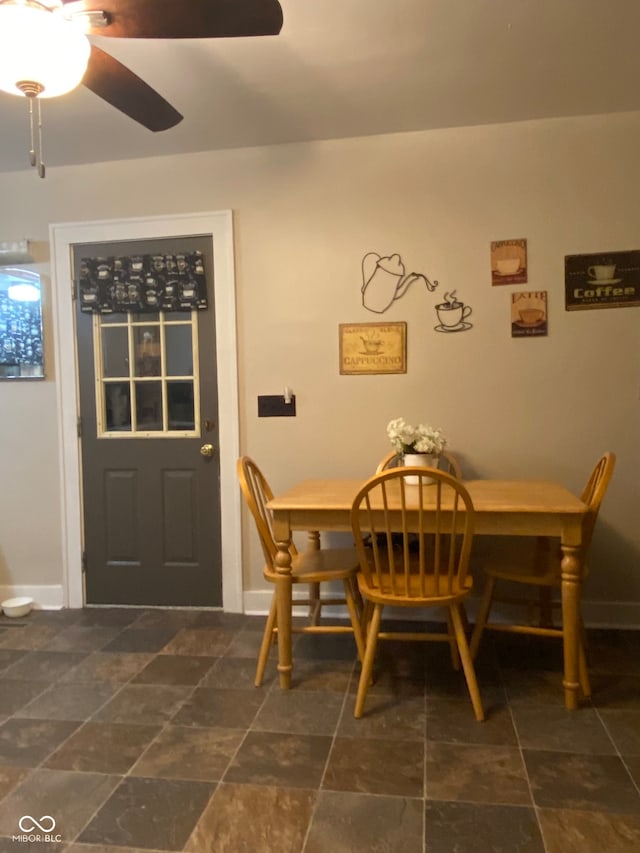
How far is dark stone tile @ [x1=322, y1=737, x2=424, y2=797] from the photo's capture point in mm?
1666

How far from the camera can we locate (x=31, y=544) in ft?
10.7

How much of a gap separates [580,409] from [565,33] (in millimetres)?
1553

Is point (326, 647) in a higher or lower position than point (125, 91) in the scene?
lower

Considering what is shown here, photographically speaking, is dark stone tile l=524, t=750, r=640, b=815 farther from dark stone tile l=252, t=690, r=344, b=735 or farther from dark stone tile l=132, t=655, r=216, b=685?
dark stone tile l=132, t=655, r=216, b=685

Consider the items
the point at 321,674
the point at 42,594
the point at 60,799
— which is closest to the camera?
the point at 60,799

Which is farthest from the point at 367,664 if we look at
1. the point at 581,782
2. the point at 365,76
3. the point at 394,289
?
the point at 365,76

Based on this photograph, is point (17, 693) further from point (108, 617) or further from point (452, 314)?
point (452, 314)

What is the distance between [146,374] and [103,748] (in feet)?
6.01

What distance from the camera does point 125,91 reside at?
186 cm

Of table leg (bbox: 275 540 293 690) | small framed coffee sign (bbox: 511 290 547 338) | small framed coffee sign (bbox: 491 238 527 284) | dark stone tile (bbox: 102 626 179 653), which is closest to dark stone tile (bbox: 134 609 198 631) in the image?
dark stone tile (bbox: 102 626 179 653)

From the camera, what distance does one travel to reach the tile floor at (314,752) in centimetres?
150

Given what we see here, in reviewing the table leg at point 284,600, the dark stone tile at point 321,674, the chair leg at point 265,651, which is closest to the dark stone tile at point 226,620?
the dark stone tile at point 321,674

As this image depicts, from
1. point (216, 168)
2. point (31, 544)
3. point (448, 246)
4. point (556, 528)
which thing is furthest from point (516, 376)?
point (31, 544)

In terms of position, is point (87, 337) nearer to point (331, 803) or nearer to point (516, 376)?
point (516, 376)
